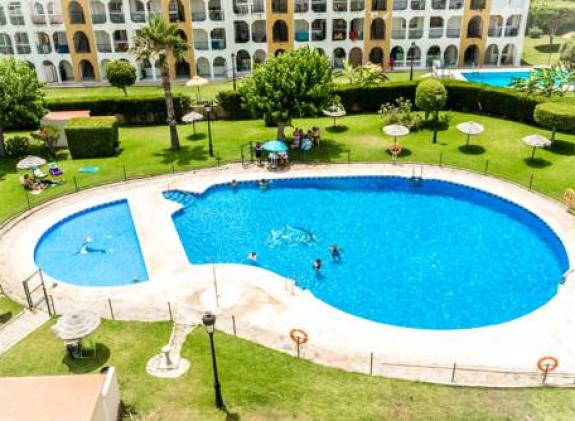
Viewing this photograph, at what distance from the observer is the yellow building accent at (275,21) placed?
54.4 metres

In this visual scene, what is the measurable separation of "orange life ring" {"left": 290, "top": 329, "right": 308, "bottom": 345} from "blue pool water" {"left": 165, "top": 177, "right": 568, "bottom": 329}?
323 centimetres

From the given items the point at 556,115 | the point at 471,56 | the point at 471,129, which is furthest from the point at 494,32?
the point at 471,129

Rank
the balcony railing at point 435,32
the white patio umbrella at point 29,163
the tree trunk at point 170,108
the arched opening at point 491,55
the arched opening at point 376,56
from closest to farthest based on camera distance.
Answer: the white patio umbrella at point 29,163, the tree trunk at point 170,108, the balcony railing at point 435,32, the arched opening at point 376,56, the arched opening at point 491,55

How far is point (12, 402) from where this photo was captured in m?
13.4

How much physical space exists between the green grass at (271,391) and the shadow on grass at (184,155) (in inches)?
739

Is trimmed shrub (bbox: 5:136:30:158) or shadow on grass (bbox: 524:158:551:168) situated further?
trimmed shrub (bbox: 5:136:30:158)

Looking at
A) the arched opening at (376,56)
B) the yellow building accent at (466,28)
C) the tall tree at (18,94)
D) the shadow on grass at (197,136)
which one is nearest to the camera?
the tall tree at (18,94)

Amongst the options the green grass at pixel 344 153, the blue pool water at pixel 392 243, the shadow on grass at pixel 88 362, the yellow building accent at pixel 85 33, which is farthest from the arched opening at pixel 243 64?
the shadow on grass at pixel 88 362

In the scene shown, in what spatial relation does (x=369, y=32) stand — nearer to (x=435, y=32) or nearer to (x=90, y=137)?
(x=435, y=32)

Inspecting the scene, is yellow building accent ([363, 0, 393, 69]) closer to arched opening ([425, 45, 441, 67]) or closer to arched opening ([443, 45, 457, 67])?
arched opening ([425, 45, 441, 67])

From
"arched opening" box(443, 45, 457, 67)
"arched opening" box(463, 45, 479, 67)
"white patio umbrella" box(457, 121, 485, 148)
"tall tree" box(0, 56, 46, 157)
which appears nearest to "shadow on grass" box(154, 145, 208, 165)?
"tall tree" box(0, 56, 46, 157)

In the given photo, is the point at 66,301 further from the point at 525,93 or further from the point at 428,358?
the point at 525,93

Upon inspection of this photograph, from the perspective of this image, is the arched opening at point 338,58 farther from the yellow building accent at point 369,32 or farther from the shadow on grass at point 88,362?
the shadow on grass at point 88,362

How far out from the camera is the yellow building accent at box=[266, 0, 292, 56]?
54438 millimetres
